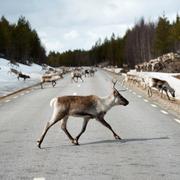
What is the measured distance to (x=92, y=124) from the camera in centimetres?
1348

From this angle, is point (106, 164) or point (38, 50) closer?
point (106, 164)

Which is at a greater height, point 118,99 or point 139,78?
point 118,99

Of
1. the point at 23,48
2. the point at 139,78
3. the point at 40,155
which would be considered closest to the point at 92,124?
the point at 40,155

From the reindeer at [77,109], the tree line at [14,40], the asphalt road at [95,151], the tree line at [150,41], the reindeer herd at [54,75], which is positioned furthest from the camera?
the tree line at [14,40]

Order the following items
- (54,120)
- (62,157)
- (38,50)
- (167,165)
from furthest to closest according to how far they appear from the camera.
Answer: (38,50) < (54,120) < (62,157) < (167,165)

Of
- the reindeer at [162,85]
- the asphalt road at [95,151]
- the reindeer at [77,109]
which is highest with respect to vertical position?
the reindeer at [77,109]

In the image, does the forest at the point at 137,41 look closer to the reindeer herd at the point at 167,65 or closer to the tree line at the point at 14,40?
the tree line at the point at 14,40

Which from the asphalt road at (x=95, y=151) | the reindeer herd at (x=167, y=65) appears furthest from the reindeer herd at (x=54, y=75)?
the asphalt road at (x=95, y=151)

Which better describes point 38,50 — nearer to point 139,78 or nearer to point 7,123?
point 139,78

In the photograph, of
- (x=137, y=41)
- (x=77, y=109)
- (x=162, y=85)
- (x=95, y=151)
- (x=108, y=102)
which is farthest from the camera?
(x=137, y=41)

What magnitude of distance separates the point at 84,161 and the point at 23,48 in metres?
117

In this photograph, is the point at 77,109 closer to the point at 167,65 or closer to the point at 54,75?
the point at 54,75

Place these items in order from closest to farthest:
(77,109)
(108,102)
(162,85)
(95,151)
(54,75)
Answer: (95,151) < (77,109) < (108,102) < (162,85) < (54,75)

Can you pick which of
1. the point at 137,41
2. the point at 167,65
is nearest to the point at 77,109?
the point at 167,65
